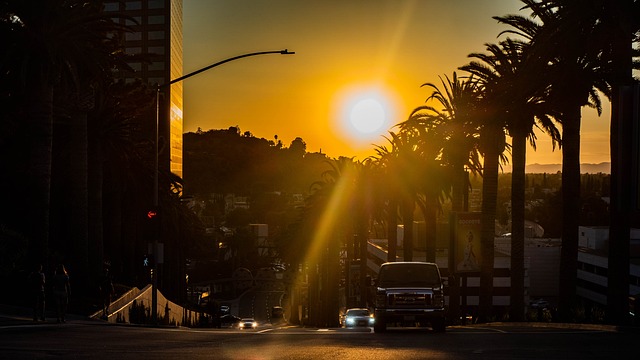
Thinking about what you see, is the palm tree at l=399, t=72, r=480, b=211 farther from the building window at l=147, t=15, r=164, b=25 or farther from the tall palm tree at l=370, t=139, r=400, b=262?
the building window at l=147, t=15, r=164, b=25

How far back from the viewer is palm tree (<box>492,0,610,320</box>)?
120 feet

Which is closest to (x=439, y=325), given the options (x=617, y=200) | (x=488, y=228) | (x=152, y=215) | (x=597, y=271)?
(x=617, y=200)

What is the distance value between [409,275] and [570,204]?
1378cm

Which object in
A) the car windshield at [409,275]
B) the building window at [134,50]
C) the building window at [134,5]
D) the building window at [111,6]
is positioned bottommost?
the car windshield at [409,275]

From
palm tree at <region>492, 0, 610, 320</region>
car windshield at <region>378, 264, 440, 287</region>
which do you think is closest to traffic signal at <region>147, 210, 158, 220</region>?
car windshield at <region>378, 264, 440, 287</region>

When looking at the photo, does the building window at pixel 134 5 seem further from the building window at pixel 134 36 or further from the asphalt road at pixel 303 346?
the asphalt road at pixel 303 346

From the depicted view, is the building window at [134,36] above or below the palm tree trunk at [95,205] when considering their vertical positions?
above

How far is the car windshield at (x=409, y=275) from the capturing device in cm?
2850

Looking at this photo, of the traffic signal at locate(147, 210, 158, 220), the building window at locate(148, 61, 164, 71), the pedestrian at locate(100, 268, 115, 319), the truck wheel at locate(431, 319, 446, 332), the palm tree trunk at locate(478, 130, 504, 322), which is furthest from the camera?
the building window at locate(148, 61, 164, 71)

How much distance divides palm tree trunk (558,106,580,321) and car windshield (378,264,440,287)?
12.7m

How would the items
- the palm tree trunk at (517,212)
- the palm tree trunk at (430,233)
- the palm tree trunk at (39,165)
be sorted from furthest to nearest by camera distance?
1. the palm tree trunk at (430,233)
2. the palm tree trunk at (517,212)
3. the palm tree trunk at (39,165)

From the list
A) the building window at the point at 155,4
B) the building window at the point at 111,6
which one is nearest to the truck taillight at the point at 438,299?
the building window at the point at 155,4

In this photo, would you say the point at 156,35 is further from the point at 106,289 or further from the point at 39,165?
the point at 106,289

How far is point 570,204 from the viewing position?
131 ft
